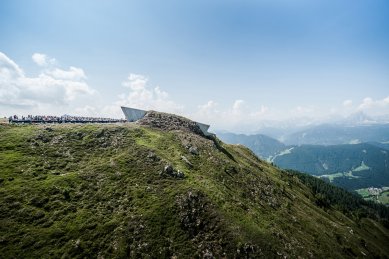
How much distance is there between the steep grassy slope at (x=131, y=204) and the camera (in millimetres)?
36969

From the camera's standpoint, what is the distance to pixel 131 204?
44406 mm

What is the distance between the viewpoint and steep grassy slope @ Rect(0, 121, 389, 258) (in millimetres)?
36969

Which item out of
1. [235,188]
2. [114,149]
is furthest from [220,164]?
[114,149]

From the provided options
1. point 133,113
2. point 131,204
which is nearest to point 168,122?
point 133,113

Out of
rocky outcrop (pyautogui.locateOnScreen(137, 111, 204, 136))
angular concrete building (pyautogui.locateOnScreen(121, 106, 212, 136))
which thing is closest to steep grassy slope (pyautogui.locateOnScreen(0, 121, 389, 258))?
rocky outcrop (pyautogui.locateOnScreen(137, 111, 204, 136))

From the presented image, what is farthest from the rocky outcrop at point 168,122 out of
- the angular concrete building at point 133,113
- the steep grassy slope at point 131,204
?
the steep grassy slope at point 131,204

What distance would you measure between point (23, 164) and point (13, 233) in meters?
17.8

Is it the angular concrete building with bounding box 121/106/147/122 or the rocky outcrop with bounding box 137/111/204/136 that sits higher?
the angular concrete building with bounding box 121/106/147/122

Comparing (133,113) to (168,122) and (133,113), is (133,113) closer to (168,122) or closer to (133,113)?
(133,113)

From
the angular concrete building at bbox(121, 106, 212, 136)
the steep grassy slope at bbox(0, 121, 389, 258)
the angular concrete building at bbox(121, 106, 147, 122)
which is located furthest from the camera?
the angular concrete building at bbox(121, 106, 147, 122)

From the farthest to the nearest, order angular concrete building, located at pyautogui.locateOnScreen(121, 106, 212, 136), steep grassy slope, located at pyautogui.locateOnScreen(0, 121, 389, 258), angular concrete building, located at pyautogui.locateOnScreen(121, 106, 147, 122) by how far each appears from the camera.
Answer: angular concrete building, located at pyautogui.locateOnScreen(121, 106, 147, 122) < angular concrete building, located at pyautogui.locateOnScreen(121, 106, 212, 136) < steep grassy slope, located at pyautogui.locateOnScreen(0, 121, 389, 258)

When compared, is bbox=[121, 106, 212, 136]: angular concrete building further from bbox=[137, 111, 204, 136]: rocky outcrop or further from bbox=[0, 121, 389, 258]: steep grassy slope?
bbox=[0, 121, 389, 258]: steep grassy slope

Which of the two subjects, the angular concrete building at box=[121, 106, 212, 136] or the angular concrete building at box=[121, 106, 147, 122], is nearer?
the angular concrete building at box=[121, 106, 212, 136]

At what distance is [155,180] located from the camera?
51875 millimetres
